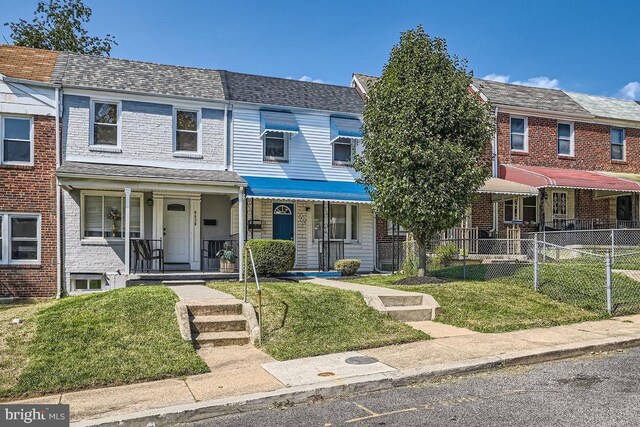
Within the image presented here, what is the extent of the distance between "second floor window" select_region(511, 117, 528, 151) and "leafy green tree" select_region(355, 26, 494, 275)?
314 inches

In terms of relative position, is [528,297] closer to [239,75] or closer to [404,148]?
[404,148]

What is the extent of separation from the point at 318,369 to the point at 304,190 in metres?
10.4

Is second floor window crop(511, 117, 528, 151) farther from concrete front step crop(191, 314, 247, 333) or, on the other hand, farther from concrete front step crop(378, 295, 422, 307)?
concrete front step crop(191, 314, 247, 333)

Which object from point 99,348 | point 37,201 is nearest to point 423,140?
point 99,348

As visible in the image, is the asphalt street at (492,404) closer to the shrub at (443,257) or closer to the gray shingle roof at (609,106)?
the shrub at (443,257)

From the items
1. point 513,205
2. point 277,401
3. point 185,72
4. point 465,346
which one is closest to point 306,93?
point 185,72

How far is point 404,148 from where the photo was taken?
490 inches

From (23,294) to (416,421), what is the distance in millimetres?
13482

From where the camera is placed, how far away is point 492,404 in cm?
567

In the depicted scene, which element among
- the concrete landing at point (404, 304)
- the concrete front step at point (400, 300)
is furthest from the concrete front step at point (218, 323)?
the concrete front step at point (400, 300)

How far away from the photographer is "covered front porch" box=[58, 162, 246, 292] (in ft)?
48.0

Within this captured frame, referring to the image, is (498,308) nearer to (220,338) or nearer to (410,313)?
(410,313)

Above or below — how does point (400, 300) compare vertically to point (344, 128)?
below

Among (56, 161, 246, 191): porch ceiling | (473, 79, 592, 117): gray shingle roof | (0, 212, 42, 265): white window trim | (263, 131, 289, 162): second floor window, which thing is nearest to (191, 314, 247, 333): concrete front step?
(56, 161, 246, 191): porch ceiling
